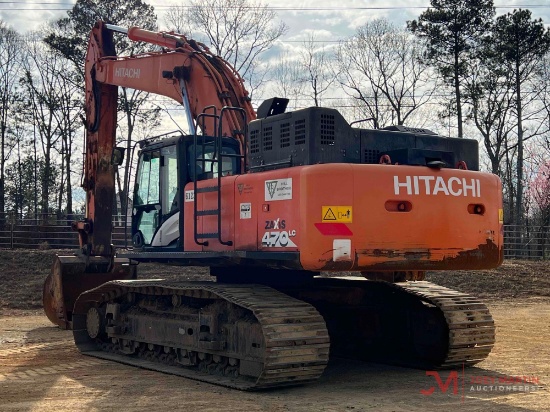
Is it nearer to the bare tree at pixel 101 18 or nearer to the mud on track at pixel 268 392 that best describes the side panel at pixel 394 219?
the mud on track at pixel 268 392

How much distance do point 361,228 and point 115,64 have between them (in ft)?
23.9

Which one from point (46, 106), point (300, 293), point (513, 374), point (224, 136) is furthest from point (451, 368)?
point (46, 106)

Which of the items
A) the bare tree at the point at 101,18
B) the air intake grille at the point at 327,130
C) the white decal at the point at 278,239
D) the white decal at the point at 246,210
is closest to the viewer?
the white decal at the point at 278,239

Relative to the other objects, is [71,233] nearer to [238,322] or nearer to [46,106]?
[46,106]

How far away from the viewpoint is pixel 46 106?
4406 centimetres

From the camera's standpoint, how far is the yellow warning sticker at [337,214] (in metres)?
9.03

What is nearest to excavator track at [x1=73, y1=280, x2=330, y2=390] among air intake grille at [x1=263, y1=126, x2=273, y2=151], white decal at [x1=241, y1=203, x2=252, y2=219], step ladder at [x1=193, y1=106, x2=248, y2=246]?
step ladder at [x1=193, y1=106, x2=248, y2=246]

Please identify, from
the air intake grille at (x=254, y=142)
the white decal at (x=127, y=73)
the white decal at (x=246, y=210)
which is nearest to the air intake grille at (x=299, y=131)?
the air intake grille at (x=254, y=142)

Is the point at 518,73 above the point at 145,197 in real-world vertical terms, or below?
above

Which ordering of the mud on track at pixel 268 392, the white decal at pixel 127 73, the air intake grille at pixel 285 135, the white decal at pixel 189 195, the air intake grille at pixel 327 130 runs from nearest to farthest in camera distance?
the mud on track at pixel 268 392 < the air intake grille at pixel 327 130 < the air intake grille at pixel 285 135 < the white decal at pixel 189 195 < the white decal at pixel 127 73

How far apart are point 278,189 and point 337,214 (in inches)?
32.3

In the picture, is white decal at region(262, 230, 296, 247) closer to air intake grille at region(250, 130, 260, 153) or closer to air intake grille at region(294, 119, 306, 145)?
air intake grille at region(294, 119, 306, 145)

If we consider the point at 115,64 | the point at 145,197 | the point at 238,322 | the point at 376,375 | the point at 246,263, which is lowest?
the point at 376,375

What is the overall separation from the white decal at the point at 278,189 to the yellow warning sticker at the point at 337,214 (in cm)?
50
